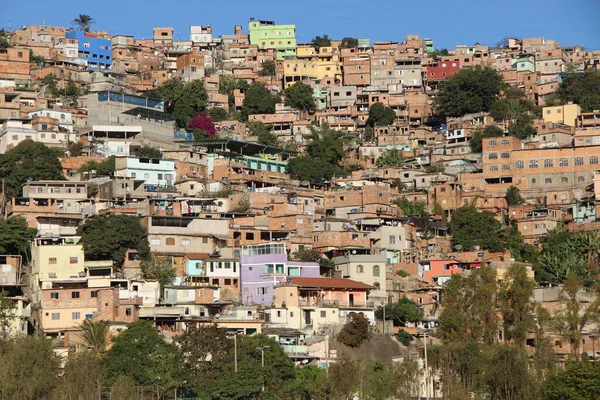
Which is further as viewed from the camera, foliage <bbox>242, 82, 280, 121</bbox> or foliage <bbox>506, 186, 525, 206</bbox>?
foliage <bbox>242, 82, 280, 121</bbox>

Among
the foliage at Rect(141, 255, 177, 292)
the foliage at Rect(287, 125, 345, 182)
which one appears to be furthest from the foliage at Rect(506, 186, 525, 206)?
the foliage at Rect(141, 255, 177, 292)

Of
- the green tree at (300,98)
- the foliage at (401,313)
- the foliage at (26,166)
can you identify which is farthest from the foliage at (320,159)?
the foliage at (401,313)

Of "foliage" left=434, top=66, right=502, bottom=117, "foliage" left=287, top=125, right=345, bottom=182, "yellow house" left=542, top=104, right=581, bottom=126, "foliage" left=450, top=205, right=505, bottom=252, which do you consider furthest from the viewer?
"foliage" left=434, top=66, right=502, bottom=117

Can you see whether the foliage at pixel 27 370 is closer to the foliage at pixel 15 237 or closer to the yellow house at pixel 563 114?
the foliage at pixel 15 237

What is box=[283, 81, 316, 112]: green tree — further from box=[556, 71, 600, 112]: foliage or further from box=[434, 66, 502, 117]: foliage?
box=[556, 71, 600, 112]: foliage

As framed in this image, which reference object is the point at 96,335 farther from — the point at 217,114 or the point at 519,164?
the point at 217,114

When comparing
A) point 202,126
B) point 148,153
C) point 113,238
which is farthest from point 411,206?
point 113,238
